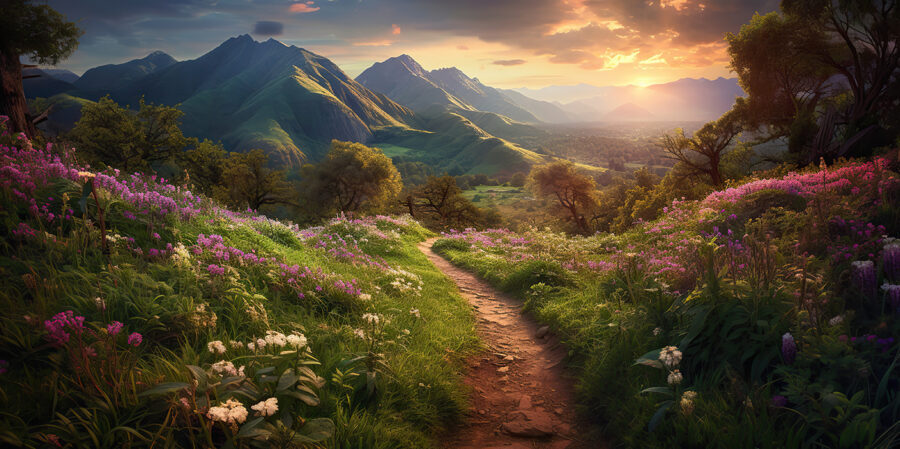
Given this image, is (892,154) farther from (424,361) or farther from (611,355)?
(424,361)

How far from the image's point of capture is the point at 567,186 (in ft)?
138

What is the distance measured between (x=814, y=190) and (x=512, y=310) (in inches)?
273

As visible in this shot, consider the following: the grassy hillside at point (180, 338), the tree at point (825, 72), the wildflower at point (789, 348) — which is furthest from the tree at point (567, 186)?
the wildflower at point (789, 348)

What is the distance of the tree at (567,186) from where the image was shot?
1650 inches

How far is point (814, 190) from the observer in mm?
7547

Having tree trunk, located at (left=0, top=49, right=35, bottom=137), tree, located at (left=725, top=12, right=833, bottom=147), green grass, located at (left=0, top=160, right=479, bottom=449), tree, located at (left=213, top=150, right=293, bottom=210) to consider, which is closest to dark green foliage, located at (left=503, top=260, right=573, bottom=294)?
green grass, located at (left=0, top=160, right=479, bottom=449)

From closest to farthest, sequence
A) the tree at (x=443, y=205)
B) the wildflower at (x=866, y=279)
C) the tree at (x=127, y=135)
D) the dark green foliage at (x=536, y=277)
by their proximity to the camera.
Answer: the wildflower at (x=866, y=279) → the dark green foliage at (x=536, y=277) → the tree at (x=127, y=135) → the tree at (x=443, y=205)

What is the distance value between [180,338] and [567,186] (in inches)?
1675

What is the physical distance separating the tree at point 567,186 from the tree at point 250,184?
30597 millimetres

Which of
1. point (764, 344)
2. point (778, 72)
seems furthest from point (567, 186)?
point (764, 344)

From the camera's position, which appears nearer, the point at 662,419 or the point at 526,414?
the point at 662,419

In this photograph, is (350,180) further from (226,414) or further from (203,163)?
(226,414)

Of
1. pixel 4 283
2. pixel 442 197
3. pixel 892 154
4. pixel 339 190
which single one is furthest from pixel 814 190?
pixel 442 197

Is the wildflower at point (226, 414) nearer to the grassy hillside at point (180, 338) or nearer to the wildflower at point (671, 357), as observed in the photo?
the grassy hillside at point (180, 338)
